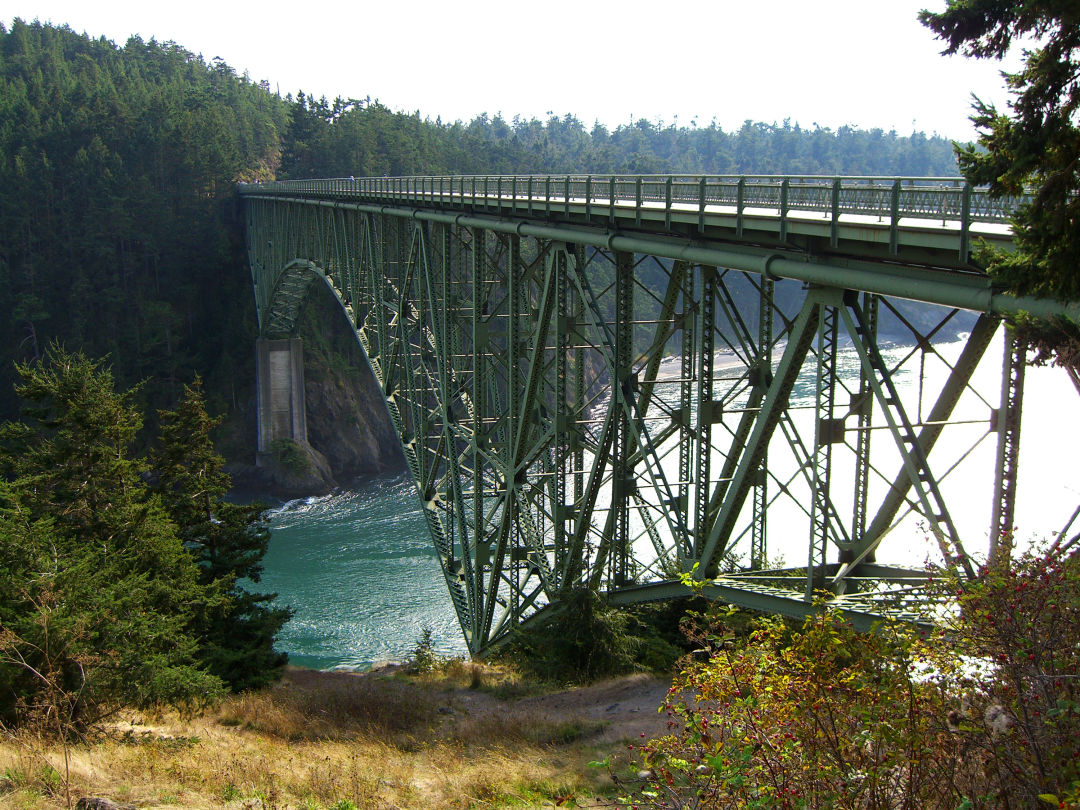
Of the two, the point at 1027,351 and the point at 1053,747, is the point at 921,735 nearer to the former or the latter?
the point at 1053,747

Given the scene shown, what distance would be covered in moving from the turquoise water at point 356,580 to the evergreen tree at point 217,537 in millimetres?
9767

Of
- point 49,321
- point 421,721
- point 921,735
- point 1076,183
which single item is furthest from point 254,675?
point 49,321

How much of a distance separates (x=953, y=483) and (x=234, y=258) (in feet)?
171

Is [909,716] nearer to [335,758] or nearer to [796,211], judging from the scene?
[796,211]

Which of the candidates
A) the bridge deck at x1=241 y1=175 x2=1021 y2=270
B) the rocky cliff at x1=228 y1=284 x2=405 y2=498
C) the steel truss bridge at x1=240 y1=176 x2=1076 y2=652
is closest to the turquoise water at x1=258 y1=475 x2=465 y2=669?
the rocky cliff at x1=228 y1=284 x2=405 y2=498

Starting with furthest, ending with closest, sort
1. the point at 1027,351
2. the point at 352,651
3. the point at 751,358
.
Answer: the point at 352,651
the point at 751,358
the point at 1027,351

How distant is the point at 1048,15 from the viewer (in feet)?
21.4

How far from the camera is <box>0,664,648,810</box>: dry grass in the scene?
10211 millimetres

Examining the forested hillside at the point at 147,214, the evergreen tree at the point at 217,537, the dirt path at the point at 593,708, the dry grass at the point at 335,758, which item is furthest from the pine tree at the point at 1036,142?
the forested hillside at the point at 147,214

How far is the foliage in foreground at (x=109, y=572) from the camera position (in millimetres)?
13281

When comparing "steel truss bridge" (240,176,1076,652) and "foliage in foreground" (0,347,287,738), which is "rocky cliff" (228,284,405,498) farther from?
"foliage in foreground" (0,347,287,738)

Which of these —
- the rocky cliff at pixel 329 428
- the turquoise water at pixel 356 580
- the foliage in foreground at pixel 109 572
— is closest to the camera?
the foliage in foreground at pixel 109 572

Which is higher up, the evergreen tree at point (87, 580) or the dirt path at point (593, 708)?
the evergreen tree at point (87, 580)

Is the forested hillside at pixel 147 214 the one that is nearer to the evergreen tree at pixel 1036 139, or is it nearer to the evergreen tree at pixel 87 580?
the evergreen tree at pixel 87 580
